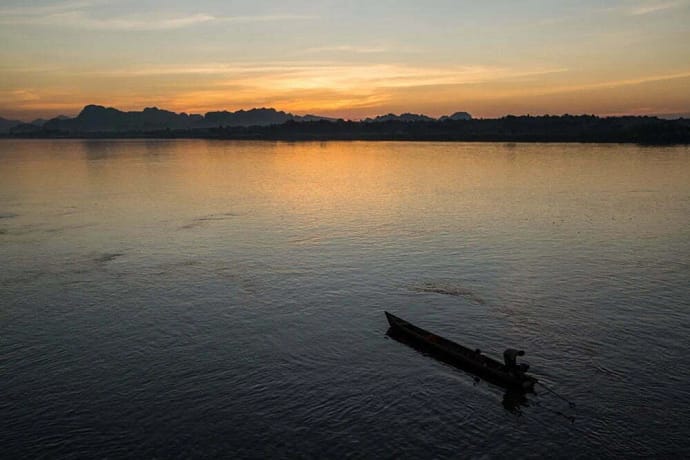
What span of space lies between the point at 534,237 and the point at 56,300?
4618 centimetres

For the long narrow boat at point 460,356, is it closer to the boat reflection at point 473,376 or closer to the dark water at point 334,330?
the boat reflection at point 473,376

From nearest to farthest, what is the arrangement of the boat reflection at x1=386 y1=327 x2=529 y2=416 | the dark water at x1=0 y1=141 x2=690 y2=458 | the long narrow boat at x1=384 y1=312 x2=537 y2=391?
the dark water at x1=0 y1=141 x2=690 y2=458, the boat reflection at x1=386 y1=327 x2=529 y2=416, the long narrow boat at x1=384 y1=312 x2=537 y2=391

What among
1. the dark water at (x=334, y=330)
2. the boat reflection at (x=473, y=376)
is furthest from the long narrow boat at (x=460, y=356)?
the dark water at (x=334, y=330)

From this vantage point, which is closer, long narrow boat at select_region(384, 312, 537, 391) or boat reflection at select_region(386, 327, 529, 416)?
boat reflection at select_region(386, 327, 529, 416)

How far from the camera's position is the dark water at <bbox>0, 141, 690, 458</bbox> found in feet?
76.7

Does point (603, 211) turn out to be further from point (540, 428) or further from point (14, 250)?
point (14, 250)

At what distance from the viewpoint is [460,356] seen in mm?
→ 28859

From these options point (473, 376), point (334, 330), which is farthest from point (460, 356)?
point (334, 330)

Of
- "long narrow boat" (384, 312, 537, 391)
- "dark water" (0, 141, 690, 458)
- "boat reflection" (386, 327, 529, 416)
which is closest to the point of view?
"dark water" (0, 141, 690, 458)

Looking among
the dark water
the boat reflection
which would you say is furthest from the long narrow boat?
the dark water

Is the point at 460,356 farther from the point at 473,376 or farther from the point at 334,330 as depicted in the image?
the point at 334,330

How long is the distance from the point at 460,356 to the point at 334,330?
866 centimetres

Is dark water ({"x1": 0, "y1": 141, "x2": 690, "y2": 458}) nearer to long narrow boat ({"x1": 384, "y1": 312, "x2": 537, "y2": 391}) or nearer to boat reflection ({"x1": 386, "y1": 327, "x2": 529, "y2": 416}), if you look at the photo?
boat reflection ({"x1": 386, "y1": 327, "x2": 529, "y2": 416})

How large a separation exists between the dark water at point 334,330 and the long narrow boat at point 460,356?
2.24 feet
